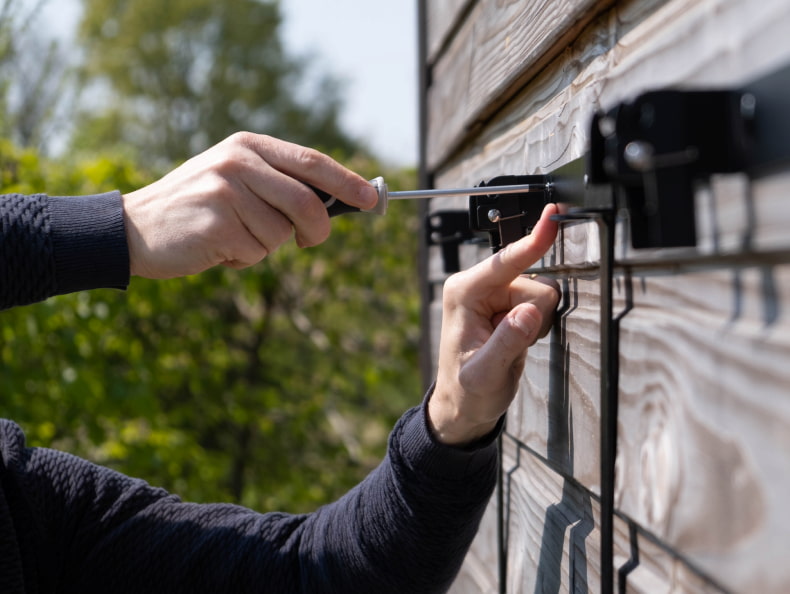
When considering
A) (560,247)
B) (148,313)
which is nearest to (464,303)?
(560,247)

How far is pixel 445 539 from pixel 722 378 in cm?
62

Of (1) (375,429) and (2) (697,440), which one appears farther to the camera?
(1) (375,429)

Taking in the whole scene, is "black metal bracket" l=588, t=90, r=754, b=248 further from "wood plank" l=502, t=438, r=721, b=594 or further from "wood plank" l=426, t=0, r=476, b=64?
"wood plank" l=426, t=0, r=476, b=64

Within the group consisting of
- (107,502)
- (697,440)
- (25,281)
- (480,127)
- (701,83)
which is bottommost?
(107,502)

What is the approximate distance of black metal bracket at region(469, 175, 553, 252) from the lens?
3.05 feet

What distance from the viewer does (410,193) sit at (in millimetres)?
888

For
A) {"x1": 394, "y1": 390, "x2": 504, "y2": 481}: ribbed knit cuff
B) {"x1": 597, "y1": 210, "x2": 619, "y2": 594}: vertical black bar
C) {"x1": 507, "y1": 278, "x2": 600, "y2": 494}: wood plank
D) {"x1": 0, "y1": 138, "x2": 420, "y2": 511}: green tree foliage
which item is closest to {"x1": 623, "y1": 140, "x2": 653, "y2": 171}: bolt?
{"x1": 597, "y1": 210, "x2": 619, "y2": 594}: vertical black bar

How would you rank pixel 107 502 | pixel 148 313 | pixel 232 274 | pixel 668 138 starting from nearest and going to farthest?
1. pixel 668 138
2. pixel 107 502
3. pixel 148 313
4. pixel 232 274

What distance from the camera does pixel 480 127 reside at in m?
1.52

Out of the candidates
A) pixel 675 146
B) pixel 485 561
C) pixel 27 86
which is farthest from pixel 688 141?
pixel 27 86

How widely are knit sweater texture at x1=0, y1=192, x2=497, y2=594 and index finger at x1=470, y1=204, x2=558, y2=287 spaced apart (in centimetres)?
23

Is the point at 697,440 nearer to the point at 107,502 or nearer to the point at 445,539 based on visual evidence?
the point at 445,539

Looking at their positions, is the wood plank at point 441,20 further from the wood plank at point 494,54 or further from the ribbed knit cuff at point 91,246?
the ribbed knit cuff at point 91,246

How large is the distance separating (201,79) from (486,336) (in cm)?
2150
